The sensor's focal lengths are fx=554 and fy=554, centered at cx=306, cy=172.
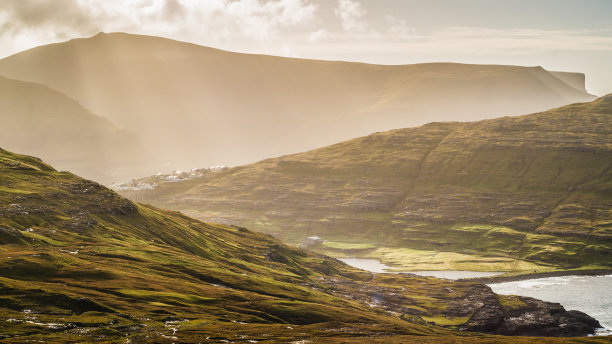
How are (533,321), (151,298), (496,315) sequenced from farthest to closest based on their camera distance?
(496,315)
(533,321)
(151,298)

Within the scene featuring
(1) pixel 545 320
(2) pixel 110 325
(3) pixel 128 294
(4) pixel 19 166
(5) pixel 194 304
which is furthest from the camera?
(4) pixel 19 166

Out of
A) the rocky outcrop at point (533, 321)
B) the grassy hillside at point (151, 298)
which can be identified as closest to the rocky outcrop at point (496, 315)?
the rocky outcrop at point (533, 321)

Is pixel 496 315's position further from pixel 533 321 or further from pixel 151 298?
pixel 151 298

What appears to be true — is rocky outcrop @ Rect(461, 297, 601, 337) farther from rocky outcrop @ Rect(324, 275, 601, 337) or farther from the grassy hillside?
the grassy hillside

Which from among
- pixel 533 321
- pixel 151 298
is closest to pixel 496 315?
pixel 533 321

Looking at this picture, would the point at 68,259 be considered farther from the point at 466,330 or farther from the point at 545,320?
the point at 545,320

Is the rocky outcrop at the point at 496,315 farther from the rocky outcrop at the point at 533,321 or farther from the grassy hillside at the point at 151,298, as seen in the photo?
the grassy hillside at the point at 151,298

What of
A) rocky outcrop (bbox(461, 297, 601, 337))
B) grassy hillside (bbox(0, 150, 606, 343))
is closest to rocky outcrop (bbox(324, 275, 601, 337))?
rocky outcrop (bbox(461, 297, 601, 337))

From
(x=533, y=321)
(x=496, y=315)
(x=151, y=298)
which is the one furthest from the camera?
(x=496, y=315)

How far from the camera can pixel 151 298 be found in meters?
114

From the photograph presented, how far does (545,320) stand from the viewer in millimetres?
173125

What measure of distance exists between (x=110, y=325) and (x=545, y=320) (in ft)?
445

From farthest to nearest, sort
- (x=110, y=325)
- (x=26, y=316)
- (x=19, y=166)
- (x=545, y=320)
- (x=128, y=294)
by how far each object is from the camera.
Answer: (x=19, y=166) < (x=545, y=320) < (x=128, y=294) < (x=110, y=325) < (x=26, y=316)

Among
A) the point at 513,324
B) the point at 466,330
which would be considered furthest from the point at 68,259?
the point at 513,324
